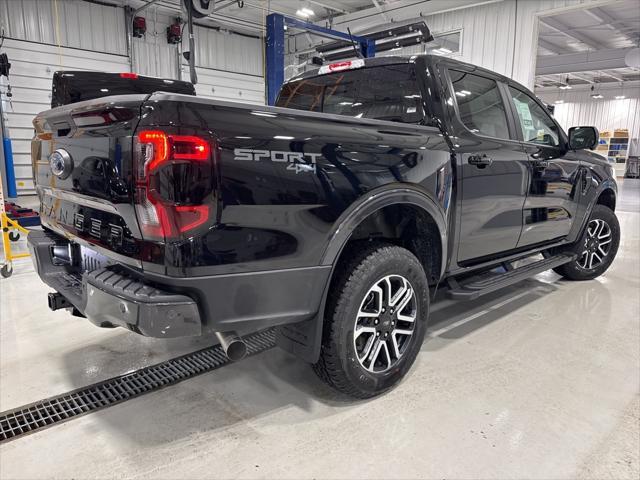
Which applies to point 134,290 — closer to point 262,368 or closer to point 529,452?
point 262,368

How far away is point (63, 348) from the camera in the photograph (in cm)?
267

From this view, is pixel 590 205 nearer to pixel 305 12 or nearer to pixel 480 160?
pixel 480 160

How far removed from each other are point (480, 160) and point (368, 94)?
76 centimetres

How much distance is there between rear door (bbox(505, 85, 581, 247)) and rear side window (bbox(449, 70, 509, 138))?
20cm

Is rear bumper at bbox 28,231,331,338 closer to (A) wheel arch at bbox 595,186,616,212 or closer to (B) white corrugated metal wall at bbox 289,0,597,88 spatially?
(A) wheel arch at bbox 595,186,616,212

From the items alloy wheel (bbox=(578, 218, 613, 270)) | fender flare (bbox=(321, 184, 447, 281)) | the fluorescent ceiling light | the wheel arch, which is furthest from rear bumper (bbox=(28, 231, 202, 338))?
the fluorescent ceiling light

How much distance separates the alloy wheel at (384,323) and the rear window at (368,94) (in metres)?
0.95

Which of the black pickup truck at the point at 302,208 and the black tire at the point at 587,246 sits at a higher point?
the black pickup truck at the point at 302,208

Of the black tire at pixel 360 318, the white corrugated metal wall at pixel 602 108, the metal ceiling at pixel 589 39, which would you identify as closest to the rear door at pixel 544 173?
the black tire at pixel 360 318

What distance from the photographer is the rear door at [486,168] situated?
250 centimetres

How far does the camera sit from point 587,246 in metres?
4.13

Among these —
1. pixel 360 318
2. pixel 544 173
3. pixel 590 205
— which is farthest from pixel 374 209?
pixel 590 205

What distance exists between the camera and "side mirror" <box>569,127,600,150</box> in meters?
3.43

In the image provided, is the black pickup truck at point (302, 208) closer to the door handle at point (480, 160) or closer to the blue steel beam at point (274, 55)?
the door handle at point (480, 160)
